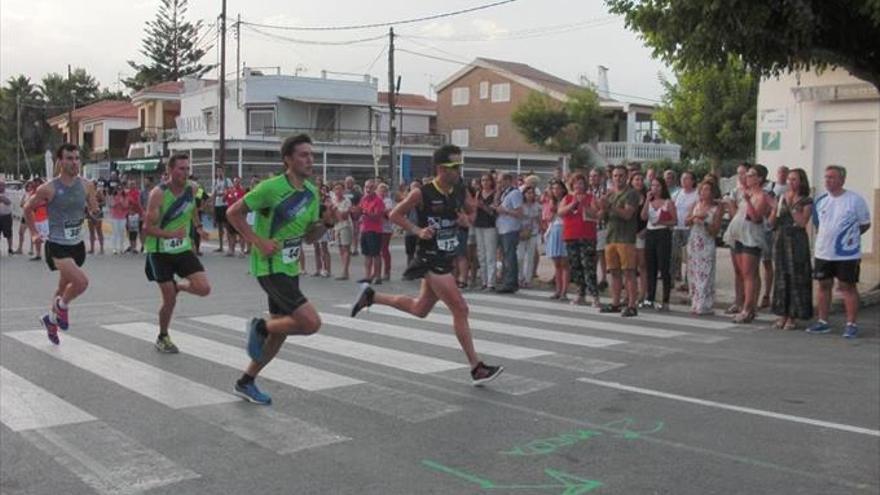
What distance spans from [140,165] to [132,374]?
1614 inches

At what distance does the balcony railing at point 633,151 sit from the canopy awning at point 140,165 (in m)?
24.5

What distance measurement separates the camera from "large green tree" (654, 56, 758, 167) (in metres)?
33.2

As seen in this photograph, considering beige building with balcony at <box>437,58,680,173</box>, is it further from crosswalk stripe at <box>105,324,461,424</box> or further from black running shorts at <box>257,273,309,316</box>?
black running shorts at <box>257,273,309,316</box>

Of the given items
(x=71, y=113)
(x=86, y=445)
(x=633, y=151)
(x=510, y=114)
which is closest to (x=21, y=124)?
(x=71, y=113)

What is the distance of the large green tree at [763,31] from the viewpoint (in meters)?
9.99

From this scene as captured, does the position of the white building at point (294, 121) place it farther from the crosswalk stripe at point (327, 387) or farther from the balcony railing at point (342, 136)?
the crosswalk stripe at point (327, 387)

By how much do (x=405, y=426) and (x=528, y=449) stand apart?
0.99m

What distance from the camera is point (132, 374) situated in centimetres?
820

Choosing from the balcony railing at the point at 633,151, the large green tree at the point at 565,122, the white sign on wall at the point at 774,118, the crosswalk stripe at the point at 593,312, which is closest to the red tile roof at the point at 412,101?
the large green tree at the point at 565,122

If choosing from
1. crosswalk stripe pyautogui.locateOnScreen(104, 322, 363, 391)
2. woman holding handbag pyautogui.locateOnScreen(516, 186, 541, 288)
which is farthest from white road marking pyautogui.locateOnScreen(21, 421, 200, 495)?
woman holding handbag pyautogui.locateOnScreen(516, 186, 541, 288)

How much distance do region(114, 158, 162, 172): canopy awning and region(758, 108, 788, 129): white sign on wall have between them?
30930mm

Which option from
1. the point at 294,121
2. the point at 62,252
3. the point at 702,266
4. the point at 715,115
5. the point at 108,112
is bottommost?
the point at 702,266

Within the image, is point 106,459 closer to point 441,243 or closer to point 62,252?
point 441,243

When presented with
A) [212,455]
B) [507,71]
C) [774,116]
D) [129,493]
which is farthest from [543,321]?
[507,71]
